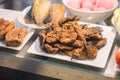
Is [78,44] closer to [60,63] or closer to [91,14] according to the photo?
[60,63]

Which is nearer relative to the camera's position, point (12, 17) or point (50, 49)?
point (50, 49)

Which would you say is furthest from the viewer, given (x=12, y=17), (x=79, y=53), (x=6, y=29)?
(x=12, y=17)

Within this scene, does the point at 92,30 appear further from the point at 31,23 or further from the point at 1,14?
the point at 1,14

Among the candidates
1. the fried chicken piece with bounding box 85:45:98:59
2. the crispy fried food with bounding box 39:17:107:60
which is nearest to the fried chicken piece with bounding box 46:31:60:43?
the crispy fried food with bounding box 39:17:107:60

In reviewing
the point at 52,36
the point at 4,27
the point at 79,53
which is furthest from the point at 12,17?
the point at 79,53

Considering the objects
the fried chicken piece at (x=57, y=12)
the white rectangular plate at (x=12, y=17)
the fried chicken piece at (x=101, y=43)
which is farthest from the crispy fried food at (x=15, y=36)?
the fried chicken piece at (x=101, y=43)

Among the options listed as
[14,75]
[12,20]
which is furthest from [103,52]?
[14,75]

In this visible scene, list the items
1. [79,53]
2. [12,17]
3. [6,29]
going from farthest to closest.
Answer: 1. [12,17]
2. [6,29]
3. [79,53]

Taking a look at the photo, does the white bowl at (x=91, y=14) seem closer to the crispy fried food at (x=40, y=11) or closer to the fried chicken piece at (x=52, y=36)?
the crispy fried food at (x=40, y=11)
